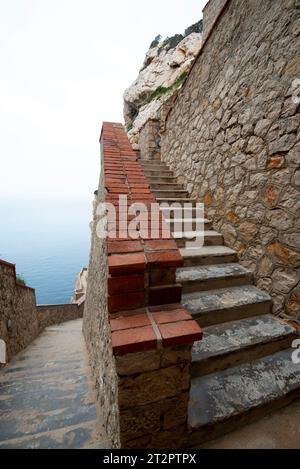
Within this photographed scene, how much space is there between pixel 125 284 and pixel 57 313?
475 inches

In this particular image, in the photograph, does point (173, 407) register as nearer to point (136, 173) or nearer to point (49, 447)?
point (49, 447)

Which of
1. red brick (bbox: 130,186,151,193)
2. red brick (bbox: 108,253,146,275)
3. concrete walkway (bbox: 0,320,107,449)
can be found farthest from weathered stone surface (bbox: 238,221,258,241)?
concrete walkway (bbox: 0,320,107,449)

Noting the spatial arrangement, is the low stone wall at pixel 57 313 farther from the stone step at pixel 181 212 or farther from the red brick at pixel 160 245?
the red brick at pixel 160 245

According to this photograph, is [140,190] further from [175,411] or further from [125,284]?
[175,411]

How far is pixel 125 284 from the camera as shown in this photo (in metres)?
1.15

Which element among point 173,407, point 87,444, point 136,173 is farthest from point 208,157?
point 87,444

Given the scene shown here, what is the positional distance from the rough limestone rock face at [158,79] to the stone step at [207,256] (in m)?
7.41

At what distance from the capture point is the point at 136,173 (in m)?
2.13

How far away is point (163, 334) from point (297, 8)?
277 cm

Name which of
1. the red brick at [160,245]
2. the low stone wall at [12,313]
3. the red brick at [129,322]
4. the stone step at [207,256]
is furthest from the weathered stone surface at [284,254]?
the low stone wall at [12,313]

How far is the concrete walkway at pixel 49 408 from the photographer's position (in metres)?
1.61

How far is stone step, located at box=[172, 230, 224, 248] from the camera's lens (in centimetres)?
284

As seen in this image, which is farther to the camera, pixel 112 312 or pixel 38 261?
pixel 38 261

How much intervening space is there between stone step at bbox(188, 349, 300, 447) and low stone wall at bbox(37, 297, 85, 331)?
371 inches
